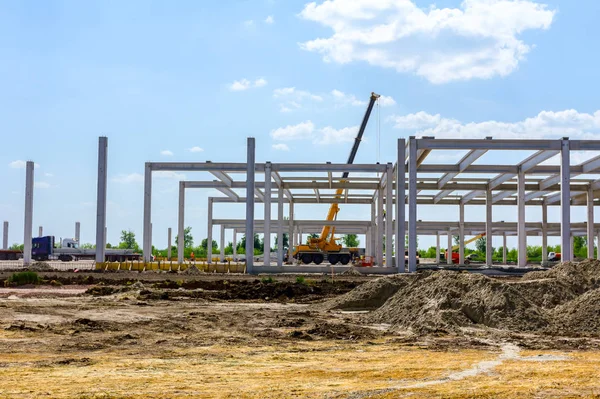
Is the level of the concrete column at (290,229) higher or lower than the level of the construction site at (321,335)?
higher

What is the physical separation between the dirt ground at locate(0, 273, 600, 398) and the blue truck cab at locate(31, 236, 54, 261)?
4773cm

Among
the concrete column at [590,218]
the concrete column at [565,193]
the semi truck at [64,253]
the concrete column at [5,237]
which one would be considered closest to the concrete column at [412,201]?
the concrete column at [565,193]

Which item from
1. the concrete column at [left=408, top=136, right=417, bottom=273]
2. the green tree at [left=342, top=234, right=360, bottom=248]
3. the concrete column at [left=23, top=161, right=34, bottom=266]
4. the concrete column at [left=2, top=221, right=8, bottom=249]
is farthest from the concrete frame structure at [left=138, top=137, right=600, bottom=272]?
the green tree at [left=342, top=234, right=360, bottom=248]

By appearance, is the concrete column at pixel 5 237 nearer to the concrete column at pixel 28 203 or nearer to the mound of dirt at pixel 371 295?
the concrete column at pixel 28 203

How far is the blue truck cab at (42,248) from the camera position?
64375mm

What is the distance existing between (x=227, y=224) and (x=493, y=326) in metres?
50.0

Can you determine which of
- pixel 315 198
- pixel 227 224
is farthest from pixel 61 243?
pixel 315 198

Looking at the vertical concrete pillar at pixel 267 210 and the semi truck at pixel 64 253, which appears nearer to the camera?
the vertical concrete pillar at pixel 267 210

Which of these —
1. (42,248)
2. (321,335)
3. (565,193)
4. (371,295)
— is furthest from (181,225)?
(321,335)

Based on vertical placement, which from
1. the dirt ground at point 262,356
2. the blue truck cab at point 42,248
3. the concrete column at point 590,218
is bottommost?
the dirt ground at point 262,356

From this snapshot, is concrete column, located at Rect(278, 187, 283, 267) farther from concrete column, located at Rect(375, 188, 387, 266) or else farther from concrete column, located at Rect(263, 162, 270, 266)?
concrete column, located at Rect(375, 188, 387, 266)

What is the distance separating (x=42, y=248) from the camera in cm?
6444

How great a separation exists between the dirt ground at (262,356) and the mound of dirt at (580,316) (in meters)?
0.67

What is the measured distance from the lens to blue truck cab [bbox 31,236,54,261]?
64.4 m
